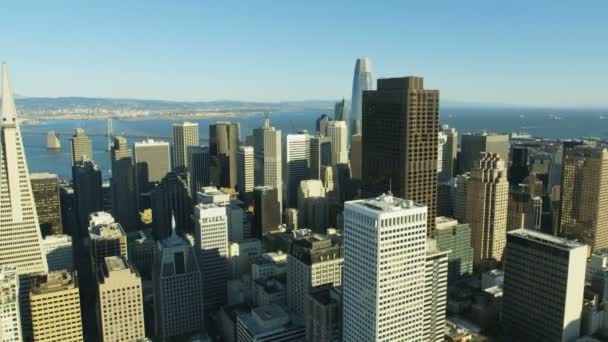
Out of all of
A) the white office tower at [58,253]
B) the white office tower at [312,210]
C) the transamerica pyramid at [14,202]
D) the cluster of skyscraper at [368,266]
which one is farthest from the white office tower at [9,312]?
the white office tower at [312,210]

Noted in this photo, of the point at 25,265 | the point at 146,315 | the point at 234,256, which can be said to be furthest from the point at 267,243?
the point at 25,265

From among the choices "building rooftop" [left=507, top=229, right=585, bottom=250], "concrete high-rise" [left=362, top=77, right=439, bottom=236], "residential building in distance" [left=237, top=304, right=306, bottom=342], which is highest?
"concrete high-rise" [left=362, top=77, right=439, bottom=236]

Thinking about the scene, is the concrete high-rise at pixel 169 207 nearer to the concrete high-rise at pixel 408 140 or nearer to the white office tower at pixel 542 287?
the concrete high-rise at pixel 408 140

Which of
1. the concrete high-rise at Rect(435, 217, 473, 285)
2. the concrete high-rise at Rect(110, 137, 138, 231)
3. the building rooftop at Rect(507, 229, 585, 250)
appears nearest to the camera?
the building rooftop at Rect(507, 229, 585, 250)

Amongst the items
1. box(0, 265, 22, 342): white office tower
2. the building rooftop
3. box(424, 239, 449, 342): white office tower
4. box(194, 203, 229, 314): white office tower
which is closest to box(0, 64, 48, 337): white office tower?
box(0, 265, 22, 342): white office tower

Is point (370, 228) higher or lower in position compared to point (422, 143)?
lower

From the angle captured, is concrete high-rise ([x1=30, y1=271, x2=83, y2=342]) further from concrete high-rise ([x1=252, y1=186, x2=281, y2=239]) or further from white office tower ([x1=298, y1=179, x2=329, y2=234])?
white office tower ([x1=298, y1=179, x2=329, y2=234])

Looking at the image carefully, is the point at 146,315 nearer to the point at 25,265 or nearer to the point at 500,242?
the point at 25,265
